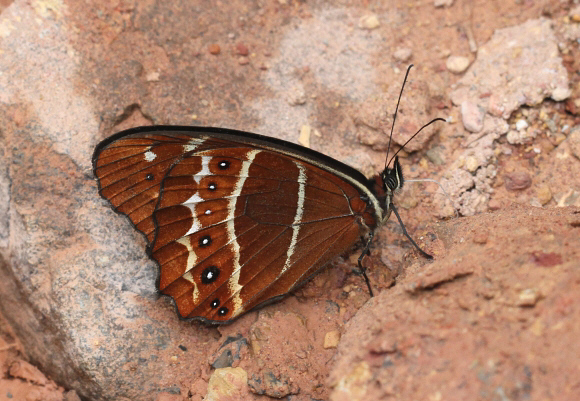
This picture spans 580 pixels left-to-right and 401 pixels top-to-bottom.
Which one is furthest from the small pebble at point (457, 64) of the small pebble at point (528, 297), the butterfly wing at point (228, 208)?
the small pebble at point (528, 297)

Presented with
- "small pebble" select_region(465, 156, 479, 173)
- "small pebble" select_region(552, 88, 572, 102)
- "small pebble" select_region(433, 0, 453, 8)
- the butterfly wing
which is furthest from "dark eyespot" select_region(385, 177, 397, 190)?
"small pebble" select_region(433, 0, 453, 8)

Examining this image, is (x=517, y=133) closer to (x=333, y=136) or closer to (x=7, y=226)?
(x=333, y=136)

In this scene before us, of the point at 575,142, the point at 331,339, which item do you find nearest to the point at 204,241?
the point at 331,339

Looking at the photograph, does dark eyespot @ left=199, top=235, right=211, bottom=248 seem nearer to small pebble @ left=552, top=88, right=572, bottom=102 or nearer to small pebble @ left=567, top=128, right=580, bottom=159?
small pebble @ left=567, top=128, right=580, bottom=159

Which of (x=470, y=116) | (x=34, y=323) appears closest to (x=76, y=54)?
(x=34, y=323)

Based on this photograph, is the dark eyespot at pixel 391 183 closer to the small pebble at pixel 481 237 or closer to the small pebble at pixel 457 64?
the small pebble at pixel 481 237
